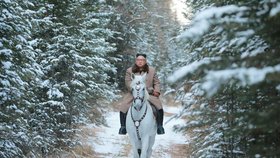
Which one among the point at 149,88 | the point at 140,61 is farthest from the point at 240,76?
the point at 140,61

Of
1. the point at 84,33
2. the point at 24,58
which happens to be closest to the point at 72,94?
the point at 84,33

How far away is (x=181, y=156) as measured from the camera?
13578 mm

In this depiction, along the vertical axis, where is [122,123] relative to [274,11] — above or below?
below

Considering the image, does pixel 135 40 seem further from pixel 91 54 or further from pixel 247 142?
pixel 247 142

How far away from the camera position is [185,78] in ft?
11.6

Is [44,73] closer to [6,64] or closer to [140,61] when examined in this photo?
[140,61]

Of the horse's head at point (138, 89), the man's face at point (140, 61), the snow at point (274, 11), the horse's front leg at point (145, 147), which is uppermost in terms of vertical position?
the man's face at point (140, 61)

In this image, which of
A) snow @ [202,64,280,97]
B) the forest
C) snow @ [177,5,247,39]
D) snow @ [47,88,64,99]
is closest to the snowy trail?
the forest

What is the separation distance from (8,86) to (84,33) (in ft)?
16.9

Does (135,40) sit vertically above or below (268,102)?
above

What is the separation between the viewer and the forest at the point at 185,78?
133 inches

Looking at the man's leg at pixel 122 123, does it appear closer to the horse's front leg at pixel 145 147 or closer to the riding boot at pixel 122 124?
the riding boot at pixel 122 124

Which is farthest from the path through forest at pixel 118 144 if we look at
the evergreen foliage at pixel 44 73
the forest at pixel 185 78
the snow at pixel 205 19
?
the snow at pixel 205 19

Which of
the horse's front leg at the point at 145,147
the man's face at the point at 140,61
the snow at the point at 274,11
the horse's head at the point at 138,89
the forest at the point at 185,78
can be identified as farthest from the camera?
the man's face at the point at 140,61
